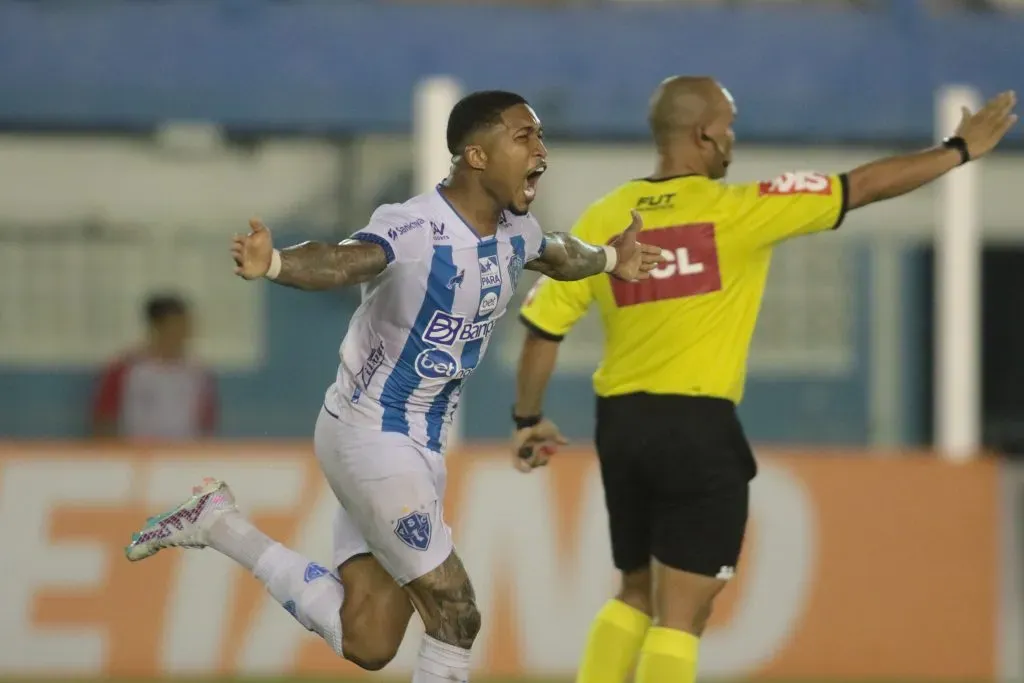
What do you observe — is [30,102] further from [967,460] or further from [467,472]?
→ [967,460]

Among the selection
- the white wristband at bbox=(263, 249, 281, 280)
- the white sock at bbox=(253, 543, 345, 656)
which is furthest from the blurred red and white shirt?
the white wristband at bbox=(263, 249, 281, 280)

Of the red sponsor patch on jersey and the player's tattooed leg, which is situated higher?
the red sponsor patch on jersey

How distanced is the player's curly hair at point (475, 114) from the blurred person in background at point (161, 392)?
4685 millimetres

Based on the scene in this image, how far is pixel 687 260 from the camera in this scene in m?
5.83

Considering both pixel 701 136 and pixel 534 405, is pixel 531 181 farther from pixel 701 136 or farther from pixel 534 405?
pixel 534 405

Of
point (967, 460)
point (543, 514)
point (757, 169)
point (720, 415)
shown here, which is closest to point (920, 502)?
point (967, 460)

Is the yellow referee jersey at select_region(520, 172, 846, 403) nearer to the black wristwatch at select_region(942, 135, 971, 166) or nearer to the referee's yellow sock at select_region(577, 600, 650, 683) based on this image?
the black wristwatch at select_region(942, 135, 971, 166)

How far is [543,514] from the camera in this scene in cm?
874

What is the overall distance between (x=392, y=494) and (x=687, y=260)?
1.23 metres

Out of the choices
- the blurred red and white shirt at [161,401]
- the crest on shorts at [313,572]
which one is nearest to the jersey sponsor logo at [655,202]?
the crest on shorts at [313,572]

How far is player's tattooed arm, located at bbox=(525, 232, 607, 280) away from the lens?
556 cm

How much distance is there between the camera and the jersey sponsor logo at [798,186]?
5754 millimetres

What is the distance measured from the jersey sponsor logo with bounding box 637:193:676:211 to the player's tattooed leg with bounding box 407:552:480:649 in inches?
51.9

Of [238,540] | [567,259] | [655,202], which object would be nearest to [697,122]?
[655,202]
